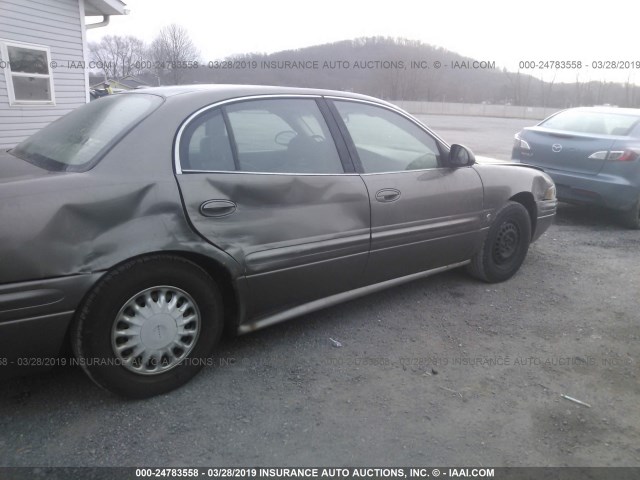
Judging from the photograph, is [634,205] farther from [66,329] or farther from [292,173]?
[66,329]

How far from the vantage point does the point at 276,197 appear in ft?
9.67

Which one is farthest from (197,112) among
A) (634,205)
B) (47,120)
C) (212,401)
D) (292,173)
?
(47,120)

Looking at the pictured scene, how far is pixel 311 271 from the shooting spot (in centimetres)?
315

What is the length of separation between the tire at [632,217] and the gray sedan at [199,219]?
3680mm

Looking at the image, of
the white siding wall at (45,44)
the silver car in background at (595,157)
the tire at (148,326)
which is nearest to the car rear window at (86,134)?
the tire at (148,326)

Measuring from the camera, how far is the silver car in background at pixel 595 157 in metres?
Answer: 6.20

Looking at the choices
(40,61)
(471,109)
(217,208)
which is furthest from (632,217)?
(471,109)

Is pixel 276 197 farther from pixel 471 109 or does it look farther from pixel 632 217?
pixel 471 109

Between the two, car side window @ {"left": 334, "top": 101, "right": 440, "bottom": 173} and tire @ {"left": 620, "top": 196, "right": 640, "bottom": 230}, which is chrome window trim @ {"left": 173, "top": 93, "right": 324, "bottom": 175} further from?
tire @ {"left": 620, "top": 196, "right": 640, "bottom": 230}

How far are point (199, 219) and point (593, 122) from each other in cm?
611

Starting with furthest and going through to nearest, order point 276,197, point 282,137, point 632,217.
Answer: point 632,217 < point 282,137 < point 276,197

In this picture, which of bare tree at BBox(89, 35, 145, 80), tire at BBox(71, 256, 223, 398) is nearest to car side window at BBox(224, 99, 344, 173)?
tire at BBox(71, 256, 223, 398)

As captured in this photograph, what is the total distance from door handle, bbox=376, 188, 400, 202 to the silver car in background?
3906 millimetres

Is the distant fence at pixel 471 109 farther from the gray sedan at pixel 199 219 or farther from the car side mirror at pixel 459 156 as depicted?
the gray sedan at pixel 199 219
